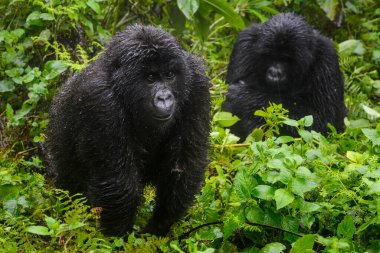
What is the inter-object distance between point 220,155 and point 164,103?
1.32 m

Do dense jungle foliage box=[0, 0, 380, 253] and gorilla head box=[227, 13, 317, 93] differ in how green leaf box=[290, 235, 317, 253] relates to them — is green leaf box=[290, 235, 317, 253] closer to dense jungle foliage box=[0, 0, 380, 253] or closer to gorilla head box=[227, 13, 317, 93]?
dense jungle foliage box=[0, 0, 380, 253]

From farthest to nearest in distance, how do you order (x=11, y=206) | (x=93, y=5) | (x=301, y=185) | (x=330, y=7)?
1. (x=330, y=7)
2. (x=93, y=5)
3. (x=11, y=206)
4. (x=301, y=185)

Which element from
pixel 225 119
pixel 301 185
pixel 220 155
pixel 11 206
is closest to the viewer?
pixel 301 185

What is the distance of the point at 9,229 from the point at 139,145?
85 centimetres

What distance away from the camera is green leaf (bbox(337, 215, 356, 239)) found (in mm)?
3684

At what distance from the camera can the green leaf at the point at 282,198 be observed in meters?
3.60

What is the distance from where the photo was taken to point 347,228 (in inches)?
145

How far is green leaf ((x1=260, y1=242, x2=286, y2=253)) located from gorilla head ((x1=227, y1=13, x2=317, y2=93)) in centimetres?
315

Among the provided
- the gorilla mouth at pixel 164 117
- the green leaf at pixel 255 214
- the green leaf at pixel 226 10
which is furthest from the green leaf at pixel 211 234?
the green leaf at pixel 226 10

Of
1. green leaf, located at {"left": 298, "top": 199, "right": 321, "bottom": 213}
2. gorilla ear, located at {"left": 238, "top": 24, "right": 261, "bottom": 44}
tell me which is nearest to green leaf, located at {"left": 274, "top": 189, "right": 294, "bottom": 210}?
green leaf, located at {"left": 298, "top": 199, "right": 321, "bottom": 213}

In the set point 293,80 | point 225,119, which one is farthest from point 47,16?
point 293,80

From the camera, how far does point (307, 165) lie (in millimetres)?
4078

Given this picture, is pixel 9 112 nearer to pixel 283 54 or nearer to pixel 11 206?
pixel 11 206

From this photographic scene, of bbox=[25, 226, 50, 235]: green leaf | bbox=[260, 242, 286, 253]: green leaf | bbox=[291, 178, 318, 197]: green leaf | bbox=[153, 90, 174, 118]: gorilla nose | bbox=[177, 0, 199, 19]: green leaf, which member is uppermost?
bbox=[177, 0, 199, 19]: green leaf
